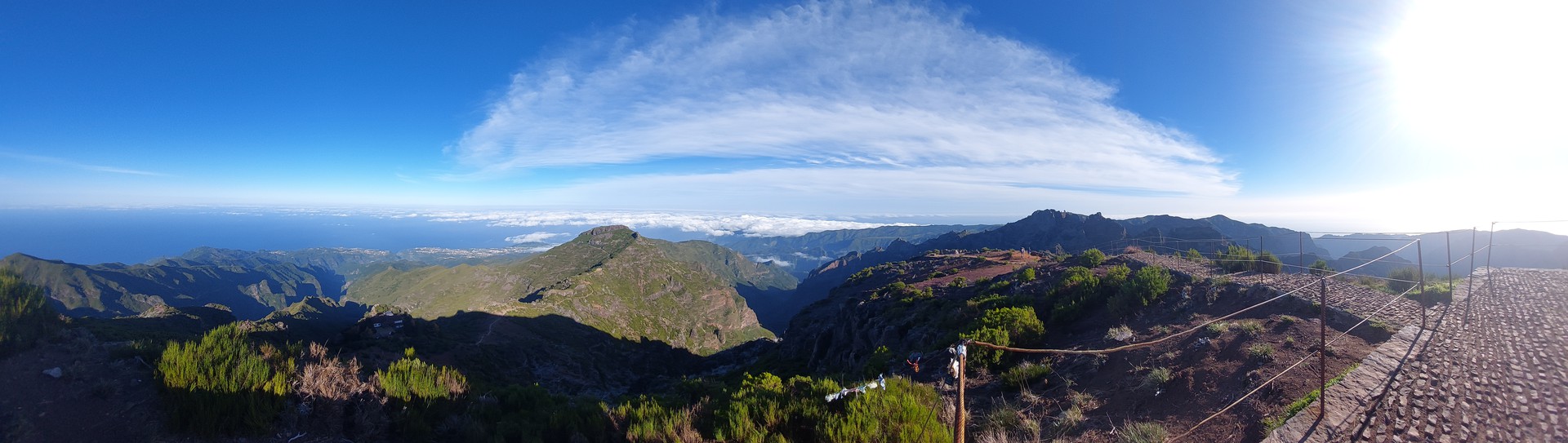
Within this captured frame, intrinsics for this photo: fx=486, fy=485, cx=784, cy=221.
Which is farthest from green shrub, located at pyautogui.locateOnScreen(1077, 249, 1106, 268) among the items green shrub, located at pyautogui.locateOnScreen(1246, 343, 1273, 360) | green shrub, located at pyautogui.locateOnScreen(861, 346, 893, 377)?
green shrub, located at pyautogui.locateOnScreen(1246, 343, 1273, 360)

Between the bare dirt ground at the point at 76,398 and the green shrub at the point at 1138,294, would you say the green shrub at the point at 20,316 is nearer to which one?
the bare dirt ground at the point at 76,398

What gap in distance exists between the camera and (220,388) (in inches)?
244

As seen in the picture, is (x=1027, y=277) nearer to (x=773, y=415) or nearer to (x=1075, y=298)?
(x=1075, y=298)

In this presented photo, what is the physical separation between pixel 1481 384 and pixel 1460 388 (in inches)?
14.2

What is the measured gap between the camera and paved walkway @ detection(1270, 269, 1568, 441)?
5.38 metres

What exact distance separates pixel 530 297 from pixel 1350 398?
10480 cm

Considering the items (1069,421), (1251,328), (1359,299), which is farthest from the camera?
(1359,299)

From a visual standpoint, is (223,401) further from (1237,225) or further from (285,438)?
(1237,225)

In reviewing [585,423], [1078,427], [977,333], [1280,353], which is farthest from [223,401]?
[1280,353]

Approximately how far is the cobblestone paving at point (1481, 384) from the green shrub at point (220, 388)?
13.0 meters

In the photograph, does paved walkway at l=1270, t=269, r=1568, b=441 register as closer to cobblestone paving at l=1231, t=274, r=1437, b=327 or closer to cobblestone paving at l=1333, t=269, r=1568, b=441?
cobblestone paving at l=1333, t=269, r=1568, b=441

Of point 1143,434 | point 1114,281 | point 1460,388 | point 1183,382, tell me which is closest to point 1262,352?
point 1183,382

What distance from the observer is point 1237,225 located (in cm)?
13450

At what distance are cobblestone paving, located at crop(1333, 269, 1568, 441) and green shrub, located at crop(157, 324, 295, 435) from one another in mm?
13022
